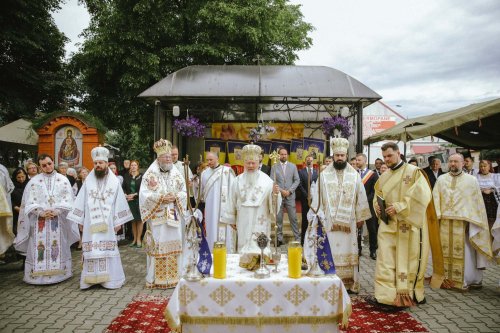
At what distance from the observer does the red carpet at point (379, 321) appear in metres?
4.65

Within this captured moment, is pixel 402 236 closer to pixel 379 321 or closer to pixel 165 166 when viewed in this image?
pixel 379 321

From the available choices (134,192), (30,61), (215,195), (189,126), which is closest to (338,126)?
(189,126)

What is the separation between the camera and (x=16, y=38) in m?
19.1

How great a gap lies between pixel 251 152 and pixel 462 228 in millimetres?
4099

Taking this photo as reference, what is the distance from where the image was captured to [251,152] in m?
4.74

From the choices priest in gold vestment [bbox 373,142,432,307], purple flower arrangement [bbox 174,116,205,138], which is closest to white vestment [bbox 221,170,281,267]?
priest in gold vestment [bbox 373,142,432,307]

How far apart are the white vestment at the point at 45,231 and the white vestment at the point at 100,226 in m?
0.51

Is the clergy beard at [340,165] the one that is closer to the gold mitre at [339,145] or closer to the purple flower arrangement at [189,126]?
the gold mitre at [339,145]

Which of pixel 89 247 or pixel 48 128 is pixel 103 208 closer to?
pixel 89 247

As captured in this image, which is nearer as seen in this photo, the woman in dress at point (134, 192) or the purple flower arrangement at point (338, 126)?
the woman in dress at point (134, 192)

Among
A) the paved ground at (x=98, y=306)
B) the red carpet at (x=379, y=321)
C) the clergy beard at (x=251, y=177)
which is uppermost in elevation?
the clergy beard at (x=251, y=177)

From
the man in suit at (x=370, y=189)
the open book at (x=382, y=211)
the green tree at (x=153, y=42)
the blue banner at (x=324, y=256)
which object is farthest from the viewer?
the green tree at (x=153, y=42)

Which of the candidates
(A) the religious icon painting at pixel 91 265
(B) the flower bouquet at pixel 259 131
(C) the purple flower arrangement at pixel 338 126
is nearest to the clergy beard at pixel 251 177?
(A) the religious icon painting at pixel 91 265

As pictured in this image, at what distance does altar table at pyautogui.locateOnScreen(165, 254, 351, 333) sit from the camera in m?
3.45
